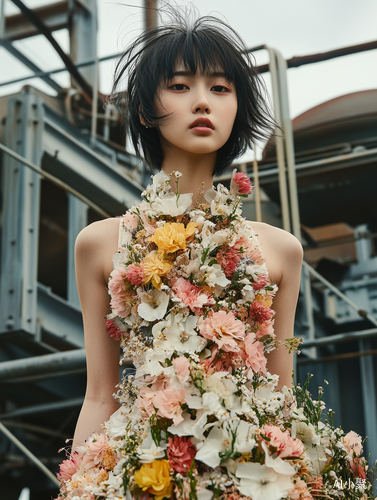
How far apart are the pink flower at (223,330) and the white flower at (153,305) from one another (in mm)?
106

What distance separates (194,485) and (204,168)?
866mm

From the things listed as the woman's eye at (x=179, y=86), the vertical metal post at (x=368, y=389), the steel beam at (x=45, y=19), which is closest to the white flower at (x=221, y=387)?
the woman's eye at (x=179, y=86)

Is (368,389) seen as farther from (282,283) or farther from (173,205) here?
(173,205)

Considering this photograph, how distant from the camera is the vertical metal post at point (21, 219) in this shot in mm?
4039

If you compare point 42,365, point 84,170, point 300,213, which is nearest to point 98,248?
point 42,365

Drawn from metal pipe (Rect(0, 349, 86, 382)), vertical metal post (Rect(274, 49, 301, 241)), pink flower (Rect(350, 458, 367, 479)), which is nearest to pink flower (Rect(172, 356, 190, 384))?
pink flower (Rect(350, 458, 367, 479))

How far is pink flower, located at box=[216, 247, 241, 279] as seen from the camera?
56.1 inches

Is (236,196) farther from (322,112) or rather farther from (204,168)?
(322,112)

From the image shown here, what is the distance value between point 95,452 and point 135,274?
0.41 m

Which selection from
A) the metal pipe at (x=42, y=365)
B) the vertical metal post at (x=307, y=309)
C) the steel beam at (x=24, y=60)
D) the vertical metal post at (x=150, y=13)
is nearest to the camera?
the vertical metal post at (x=150, y=13)

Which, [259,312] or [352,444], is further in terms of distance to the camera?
[259,312]

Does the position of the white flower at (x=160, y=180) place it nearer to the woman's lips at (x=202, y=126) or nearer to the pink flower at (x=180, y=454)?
Result: the woman's lips at (x=202, y=126)

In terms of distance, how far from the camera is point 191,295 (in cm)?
132

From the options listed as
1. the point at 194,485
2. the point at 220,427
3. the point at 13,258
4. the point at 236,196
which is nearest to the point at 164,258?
the point at 236,196
